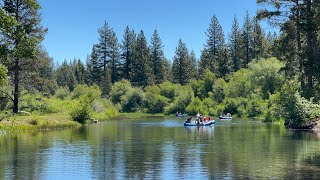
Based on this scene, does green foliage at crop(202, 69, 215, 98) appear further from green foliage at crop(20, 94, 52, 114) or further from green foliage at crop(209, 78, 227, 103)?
green foliage at crop(20, 94, 52, 114)

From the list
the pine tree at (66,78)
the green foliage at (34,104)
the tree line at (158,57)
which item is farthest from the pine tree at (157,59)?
the green foliage at (34,104)

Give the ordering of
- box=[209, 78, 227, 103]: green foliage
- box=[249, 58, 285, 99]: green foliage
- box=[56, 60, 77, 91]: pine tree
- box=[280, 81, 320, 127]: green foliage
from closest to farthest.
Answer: box=[280, 81, 320, 127]: green foliage
box=[249, 58, 285, 99]: green foliage
box=[209, 78, 227, 103]: green foliage
box=[56, 60, 77, 91]: pine tree

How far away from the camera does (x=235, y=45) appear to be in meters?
138

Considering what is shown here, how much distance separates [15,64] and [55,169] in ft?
125

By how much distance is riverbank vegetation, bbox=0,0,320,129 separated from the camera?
180ft

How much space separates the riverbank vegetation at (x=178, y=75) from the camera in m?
54.8

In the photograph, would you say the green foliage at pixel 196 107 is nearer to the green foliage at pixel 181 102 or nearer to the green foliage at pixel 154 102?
the green foliage at pixel 181 102

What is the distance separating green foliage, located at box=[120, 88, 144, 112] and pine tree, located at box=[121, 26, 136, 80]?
1978cm

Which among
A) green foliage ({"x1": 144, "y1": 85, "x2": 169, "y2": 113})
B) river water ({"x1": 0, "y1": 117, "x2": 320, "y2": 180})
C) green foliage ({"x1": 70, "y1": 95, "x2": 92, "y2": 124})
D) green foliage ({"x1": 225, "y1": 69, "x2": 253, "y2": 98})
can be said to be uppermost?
green foliage ({"x1": 225, "y1": 69, "x2": 253, "y2": 98})

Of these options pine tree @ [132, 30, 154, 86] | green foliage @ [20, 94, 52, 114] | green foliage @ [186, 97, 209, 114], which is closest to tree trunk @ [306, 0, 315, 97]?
green foliage @ [20, 94, 52, 114]

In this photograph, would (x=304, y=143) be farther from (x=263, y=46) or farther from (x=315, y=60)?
(x=263, y=46)

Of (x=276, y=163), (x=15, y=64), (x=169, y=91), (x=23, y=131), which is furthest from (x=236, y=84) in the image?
(x=276, y=163)

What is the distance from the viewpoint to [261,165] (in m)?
25.2

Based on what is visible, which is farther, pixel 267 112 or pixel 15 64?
pixel 267 112
